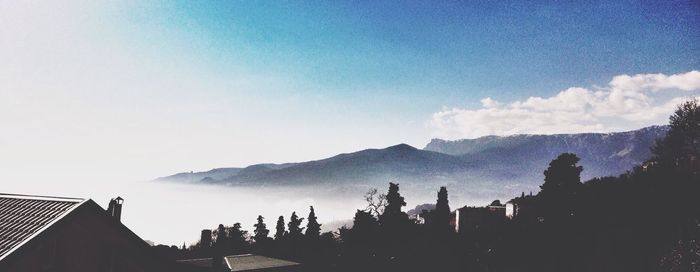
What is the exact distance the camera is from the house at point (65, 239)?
14.2m

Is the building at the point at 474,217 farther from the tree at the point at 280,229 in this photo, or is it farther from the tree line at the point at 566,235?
the tree at the point at 280,229

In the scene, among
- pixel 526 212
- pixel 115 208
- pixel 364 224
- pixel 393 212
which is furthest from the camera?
pixel 393 212

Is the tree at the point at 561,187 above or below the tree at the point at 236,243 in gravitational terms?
above

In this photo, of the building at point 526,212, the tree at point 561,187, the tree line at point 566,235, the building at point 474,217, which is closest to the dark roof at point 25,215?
the tree line at point 566,235

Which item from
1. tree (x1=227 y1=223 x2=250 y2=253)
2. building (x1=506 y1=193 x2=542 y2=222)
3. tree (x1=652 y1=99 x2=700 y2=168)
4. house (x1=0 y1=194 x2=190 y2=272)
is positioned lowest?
tree (x1=227 y1=223 x2=250 y2=253)

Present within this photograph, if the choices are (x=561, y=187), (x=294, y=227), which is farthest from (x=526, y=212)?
(x=294, y=227)

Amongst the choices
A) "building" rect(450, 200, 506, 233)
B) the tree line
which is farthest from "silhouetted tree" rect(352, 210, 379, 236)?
"building" rect(450, 200, 506, 233)

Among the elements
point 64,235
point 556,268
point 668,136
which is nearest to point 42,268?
point 64,235

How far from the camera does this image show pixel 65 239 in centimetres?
1551

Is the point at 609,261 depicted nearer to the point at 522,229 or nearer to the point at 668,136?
the point at 522,229

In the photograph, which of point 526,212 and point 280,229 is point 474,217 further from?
point 280,229

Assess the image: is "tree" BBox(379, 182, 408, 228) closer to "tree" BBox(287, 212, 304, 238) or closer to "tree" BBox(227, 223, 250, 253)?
"tree" BBox(287, 212, 304, 238)

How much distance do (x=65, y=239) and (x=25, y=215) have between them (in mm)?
1888

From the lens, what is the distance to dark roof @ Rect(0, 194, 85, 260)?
14.3m
